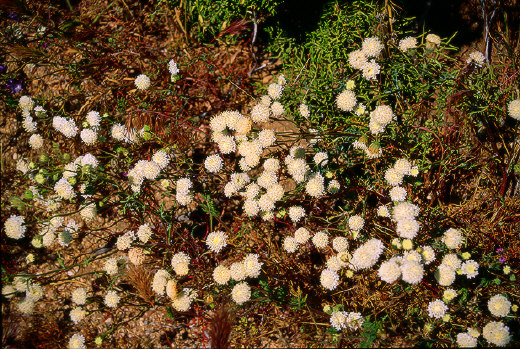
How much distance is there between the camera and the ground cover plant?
2744mm

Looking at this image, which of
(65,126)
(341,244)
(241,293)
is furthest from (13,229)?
(341,244)

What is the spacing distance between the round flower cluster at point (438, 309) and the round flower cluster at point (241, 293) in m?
1.45

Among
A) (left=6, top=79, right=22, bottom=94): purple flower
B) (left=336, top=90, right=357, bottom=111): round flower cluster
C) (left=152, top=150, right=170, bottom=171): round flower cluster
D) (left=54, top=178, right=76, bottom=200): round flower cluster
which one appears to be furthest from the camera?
(left=6, top=79, right=22, bottom=94): purple flower

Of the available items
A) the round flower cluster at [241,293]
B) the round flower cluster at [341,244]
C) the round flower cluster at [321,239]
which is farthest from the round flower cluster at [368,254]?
the round flower cluster at [241,293]

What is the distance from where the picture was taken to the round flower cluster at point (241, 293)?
8.79ft

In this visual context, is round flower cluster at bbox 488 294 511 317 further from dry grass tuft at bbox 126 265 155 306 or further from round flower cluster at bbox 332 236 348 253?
dry grass tuft at bbox 126 265 155 306

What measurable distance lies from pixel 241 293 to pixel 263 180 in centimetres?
95

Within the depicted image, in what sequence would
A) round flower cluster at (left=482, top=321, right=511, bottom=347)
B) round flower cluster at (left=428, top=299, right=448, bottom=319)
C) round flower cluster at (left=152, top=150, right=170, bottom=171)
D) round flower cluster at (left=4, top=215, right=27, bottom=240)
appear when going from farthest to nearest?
round flower cluster at (left=4, top=215, right=27, bottom=240), round flower cluster at (left=152, top=150, right=170, bottom=171), round flower cluster at (left=428, top=299, right=448, bottom=319), round flower cluster at (left=482, top=321, right=511, bottom=347)

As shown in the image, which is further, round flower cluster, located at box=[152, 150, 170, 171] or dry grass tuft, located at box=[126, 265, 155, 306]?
round flower cluster, located at box=[152, 150, 170, 171]

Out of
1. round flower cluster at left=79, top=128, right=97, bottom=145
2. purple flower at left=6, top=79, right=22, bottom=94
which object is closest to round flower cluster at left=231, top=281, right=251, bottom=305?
round flower cluster at left=79, top=128, right=97, bottom=145

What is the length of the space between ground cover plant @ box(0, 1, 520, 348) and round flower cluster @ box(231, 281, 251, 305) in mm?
16

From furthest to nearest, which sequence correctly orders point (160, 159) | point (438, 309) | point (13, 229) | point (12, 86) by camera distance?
1. point (12, 86)
2. point (13, 229)
3. point (160, 159)
4. point (438, 309)

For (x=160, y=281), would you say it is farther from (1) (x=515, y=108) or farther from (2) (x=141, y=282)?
(1) (x=515, y=108)

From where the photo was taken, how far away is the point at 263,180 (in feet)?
9.12
